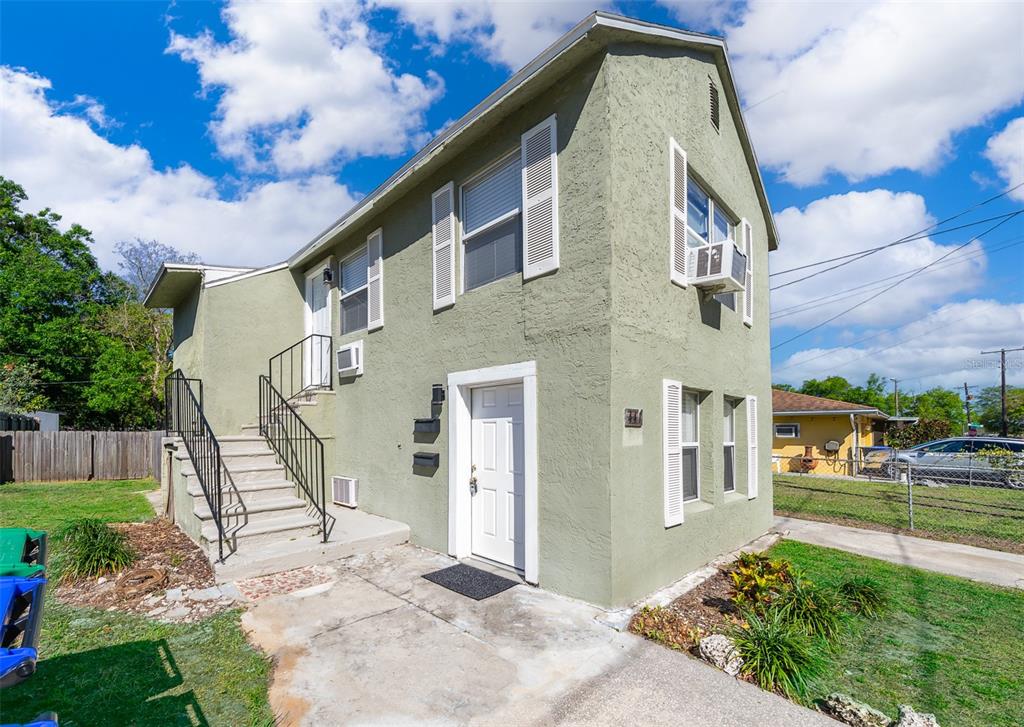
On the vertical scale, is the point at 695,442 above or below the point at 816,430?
above

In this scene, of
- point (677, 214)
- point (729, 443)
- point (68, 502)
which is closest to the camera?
point (677, 214)

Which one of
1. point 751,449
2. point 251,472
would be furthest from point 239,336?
point 751,449

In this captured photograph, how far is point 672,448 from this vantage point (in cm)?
516

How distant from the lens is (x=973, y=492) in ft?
41.4

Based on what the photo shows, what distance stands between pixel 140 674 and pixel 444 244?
482 centimetres

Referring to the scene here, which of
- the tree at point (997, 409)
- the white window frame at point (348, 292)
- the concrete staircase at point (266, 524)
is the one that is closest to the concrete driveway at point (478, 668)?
the concrete staircase at point (266, 524)

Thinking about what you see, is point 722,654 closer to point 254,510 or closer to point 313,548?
point 313,548

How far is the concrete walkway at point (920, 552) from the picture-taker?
19.0ft

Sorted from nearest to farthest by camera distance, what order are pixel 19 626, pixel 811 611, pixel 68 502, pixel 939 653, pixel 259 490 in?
1. pixel 19 626
2. pixel 939 653
3. pixel 811 611
4. pixel 259 490
5. pixel 68 502

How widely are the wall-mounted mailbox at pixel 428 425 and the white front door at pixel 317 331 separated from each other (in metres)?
2.92

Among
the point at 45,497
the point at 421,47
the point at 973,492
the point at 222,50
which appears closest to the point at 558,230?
the point at 421,47

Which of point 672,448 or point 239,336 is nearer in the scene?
point 672,448

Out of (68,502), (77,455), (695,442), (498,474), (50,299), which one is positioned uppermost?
(50,299)

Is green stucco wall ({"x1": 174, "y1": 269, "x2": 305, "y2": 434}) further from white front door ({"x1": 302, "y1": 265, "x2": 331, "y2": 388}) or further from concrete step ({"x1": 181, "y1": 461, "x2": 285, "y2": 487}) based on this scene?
concrete step ({"x1": 181, "y1": 461, "x2": 285, "y2": 487})
